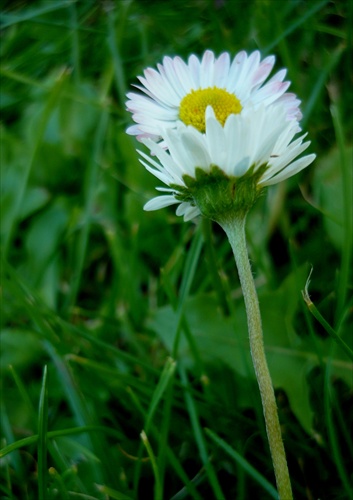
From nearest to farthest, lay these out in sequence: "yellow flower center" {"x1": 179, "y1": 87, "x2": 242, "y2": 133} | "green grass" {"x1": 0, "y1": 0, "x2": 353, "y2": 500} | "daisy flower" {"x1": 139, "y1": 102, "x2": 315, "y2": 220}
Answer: "daisy flower" {"x1": 139, "y1": 102, "x2": 315, "y2": 220} < "yellow flower center" {"x1": 179, "y1": 87, "x2": 242, "y2": 133} < "green grass" {"x1": 0, "y1": 0, "x2": 353, "y2": 500}

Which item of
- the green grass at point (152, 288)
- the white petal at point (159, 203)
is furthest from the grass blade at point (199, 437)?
the white petal at point (159, 203)

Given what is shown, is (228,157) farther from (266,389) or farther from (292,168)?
(266,389)

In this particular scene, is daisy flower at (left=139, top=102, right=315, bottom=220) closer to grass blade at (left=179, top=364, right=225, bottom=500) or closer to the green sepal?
the green sepal

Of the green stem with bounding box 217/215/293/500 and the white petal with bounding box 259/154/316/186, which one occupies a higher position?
the white petal with bounding box 259/154/316/186

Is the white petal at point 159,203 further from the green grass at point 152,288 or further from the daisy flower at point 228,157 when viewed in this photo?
the green grass at point 152,288

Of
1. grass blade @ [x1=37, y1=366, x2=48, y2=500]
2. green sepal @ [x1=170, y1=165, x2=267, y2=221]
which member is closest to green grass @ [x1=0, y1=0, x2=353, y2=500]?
grass blade @ [x1=37, y1=366, x2=48, y2=500]

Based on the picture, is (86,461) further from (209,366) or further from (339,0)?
(339,0)
